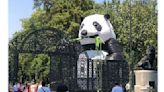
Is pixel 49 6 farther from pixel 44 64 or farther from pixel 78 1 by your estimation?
pixel 44 64

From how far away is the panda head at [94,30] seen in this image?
1362 centimetres

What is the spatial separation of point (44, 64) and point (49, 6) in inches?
133

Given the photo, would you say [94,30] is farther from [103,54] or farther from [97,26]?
[103,54]

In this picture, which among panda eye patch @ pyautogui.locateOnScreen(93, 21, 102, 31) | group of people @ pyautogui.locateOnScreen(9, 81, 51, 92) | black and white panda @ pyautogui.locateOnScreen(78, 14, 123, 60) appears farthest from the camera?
panda eye patch @ pyautogui.locateOnScreen(93, 21, 102, 31)

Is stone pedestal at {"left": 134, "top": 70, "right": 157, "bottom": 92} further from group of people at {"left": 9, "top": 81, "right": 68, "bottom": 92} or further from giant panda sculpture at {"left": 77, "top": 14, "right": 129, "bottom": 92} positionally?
group of people at {"left": 9, "top": 81, "right": 68, "bottom": 92}

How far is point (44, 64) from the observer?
18.9m

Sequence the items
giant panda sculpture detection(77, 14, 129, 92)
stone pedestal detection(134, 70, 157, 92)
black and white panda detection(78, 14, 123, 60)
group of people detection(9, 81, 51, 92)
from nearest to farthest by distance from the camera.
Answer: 1. group of people detection(9, 81, 51, 92)
2. stone pedestal detection(134, 70, 157, 92)
3. giant panda sculpture detection(77, 14, 129, 92)
4. black and white panda detection(78, 14, 123, 60)

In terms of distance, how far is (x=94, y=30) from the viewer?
13.6 meters

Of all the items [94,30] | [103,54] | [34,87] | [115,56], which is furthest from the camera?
[94,30]

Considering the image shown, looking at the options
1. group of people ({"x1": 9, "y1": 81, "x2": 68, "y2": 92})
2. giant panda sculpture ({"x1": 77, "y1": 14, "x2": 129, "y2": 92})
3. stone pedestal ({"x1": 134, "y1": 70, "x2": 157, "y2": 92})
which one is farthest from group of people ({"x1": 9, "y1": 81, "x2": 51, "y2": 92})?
stone pedestal ({"x1": 134, "y1": 70, "x2": 157, "y2": 92})

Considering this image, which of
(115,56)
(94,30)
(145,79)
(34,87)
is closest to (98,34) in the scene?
(94,30)

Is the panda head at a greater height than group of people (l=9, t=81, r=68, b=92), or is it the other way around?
the panda head

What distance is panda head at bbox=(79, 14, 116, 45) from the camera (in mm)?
13625

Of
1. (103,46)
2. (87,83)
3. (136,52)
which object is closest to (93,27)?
A: (103,46)
